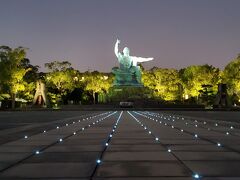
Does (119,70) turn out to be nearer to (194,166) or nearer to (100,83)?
(100,83)

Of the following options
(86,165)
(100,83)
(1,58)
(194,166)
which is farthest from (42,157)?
(100,83)

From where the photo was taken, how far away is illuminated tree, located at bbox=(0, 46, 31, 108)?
287ft

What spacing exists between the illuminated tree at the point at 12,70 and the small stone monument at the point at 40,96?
280cm

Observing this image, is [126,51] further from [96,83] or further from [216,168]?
[216,168]

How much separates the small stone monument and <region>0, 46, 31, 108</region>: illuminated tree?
9.18ft

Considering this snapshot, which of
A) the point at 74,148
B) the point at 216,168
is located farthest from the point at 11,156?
the point at 216,168

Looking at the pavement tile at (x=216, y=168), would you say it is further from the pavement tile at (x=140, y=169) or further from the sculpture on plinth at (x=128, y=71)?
the sculpture on plinth at (x=128, y=71)

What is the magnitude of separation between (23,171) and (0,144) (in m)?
6.46

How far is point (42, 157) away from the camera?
1220 cm

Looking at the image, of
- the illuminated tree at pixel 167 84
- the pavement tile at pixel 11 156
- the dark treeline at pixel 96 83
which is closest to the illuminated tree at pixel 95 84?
the dark treeline at pixel 96 83

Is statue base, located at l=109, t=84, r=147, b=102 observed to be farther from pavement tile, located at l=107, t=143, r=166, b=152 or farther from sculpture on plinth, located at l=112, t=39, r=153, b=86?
pavement tile, located at l=107, t=143, r=166, b=152

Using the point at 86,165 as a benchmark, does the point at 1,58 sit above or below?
above

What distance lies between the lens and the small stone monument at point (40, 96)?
89.5 meters

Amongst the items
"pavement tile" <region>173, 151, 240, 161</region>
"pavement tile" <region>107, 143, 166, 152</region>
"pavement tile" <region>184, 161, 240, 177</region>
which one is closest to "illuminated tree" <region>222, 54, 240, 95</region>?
"pavement tile" <region>107, 143, 166, 152</region>
